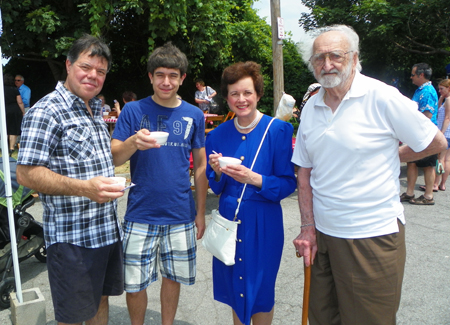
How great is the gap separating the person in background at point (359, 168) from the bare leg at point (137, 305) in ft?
4.33

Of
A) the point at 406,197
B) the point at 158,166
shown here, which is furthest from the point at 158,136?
the point at 406,197

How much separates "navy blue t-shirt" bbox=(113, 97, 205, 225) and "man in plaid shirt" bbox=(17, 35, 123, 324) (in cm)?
22

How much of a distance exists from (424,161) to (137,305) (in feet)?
16.6

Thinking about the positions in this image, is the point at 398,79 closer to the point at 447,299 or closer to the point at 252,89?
the point at 447,299

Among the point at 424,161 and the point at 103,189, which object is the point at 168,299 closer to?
the point at 103,189

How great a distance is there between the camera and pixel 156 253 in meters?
2.63

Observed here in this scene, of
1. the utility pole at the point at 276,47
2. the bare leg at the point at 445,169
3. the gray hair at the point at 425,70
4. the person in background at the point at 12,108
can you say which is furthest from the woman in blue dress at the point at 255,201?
the person in background at the point at 12,108

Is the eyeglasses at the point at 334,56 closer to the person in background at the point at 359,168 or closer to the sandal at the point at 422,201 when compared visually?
the person in background at the point at 359,168

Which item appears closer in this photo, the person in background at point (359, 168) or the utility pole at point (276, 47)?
the person in background at point (359, 168)

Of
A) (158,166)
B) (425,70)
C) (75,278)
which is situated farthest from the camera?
(425,70)

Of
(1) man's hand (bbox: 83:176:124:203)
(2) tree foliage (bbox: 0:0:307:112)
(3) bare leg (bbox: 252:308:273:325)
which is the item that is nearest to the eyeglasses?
(1) man's hand (bbox: 83:176:124:203)

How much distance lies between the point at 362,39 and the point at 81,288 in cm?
1697

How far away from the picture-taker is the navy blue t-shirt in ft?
8.14

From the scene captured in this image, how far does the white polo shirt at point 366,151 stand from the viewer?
1.89m
